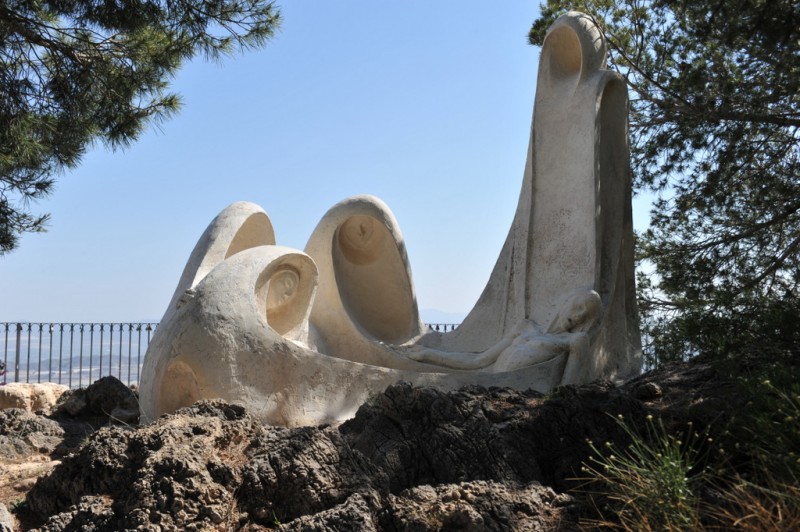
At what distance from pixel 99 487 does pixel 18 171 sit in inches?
272

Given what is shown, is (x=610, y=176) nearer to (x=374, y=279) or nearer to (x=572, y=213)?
(x=572, y=213)

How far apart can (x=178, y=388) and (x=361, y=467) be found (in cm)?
255

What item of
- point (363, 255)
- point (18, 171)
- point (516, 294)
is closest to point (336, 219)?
point (363, 255)

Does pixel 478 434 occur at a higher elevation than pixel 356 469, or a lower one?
higher

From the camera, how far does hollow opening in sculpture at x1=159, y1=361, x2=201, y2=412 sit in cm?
610

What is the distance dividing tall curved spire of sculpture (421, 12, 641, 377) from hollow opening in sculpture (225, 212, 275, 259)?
1.70 meters

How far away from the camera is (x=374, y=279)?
8.13m

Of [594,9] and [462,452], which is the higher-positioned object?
[594,9]

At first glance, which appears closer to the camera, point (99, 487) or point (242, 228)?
point (99, 487)

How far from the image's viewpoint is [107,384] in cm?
800

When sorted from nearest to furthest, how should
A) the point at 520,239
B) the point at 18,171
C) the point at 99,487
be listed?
the point at 99,487, the point at 520,239, the point at 18,171

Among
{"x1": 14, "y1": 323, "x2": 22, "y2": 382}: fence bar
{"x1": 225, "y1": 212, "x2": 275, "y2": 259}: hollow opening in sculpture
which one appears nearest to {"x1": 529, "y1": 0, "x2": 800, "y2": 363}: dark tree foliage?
{"x1": 225, "y1": 212, "x2": 275, "y2": 259}: hollow opening in sculpture

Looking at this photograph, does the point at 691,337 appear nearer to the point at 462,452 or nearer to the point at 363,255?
the point at 462,452

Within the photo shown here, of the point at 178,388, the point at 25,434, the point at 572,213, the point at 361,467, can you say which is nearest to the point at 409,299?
the point at 572,213
